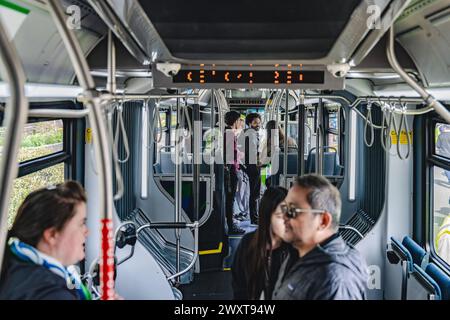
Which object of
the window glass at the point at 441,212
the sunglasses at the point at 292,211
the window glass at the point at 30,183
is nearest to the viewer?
the sunglasses at the point at 292,211

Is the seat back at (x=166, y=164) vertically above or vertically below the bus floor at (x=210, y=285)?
above

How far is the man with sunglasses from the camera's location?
1.77 meters

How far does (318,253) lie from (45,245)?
0.90m

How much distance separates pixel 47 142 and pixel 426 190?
281cm

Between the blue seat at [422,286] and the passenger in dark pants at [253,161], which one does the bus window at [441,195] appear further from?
the passenger in dark pants at [253,161]

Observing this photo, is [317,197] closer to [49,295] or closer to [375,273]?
[49,295]

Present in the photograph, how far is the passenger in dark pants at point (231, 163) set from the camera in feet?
18.6

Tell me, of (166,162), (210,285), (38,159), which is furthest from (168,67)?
(166,162)

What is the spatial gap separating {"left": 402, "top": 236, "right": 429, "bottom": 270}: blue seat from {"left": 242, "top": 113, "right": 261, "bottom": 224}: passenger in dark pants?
1.91 metres

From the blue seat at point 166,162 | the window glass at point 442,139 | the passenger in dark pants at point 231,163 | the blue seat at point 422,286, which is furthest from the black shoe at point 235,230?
the window glass at point 442,139

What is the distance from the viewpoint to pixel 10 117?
1092 millimetres

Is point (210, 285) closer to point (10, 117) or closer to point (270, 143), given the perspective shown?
point (270, 143)

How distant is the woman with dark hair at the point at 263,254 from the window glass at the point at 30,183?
0.99 metres
